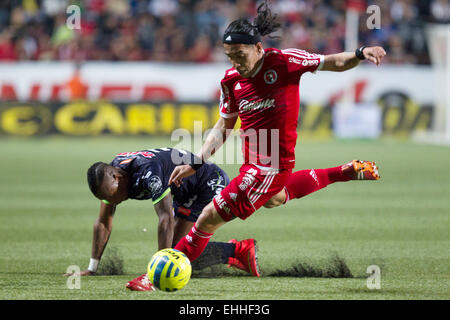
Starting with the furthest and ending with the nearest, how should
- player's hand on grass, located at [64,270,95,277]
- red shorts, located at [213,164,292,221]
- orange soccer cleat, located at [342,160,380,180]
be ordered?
orange soccer cleat, located at [342,160,380,180]
player's hand on grass, located at [64,270,95,277]
red shorts, located at [213,164,292,221]

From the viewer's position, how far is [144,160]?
7.11 meters

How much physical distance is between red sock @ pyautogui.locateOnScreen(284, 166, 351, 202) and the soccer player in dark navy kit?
64 cm

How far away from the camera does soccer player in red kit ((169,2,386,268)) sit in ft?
20.9

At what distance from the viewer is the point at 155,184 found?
6.82 meters

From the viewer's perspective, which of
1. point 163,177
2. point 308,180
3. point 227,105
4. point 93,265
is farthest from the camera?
point 308,180

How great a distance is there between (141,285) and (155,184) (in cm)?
92

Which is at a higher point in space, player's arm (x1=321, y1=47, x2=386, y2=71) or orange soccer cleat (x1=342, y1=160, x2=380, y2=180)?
player's arm (x1=321, y1=47, x2=386, y2=71)

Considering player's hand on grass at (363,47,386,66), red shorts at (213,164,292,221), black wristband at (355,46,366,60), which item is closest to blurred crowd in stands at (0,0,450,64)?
red shorts at (213,164,292,221)

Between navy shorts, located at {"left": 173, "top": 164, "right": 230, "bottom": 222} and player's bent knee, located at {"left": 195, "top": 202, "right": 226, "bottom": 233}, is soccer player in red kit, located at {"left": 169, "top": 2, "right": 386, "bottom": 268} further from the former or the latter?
navy shorts, located at {"left": 173, "top": 164, "right": 230, "bottom": 222}

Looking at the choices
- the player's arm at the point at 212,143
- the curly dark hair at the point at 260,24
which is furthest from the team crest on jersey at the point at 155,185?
the curly dark hair at the point at 260,24

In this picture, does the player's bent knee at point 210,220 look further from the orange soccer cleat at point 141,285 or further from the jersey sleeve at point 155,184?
the orange soccer cleat at point 141,285

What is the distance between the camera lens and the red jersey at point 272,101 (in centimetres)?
646

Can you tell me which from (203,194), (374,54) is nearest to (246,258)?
(203,194)

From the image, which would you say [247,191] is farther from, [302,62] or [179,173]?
[302,62]
